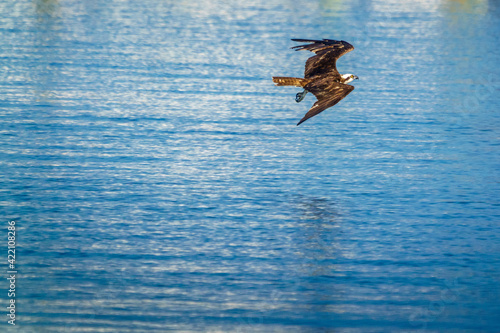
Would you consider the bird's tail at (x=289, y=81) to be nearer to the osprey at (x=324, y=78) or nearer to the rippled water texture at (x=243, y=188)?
the osprey at (x=324, y=78)

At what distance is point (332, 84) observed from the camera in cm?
2392

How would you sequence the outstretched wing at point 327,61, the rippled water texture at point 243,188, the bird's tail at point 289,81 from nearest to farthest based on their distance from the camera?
the rippled water texture at point 243,188 < the bird's tail at point 289,81 < the outstretched wing at point 327,61

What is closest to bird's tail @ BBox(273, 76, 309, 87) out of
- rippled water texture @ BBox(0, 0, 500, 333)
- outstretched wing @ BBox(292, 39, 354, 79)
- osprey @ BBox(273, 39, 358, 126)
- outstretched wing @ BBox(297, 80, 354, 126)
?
osprey @ BBox(273, 39, 358, 126)

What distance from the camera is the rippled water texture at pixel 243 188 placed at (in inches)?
742

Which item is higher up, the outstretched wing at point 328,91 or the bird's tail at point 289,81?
the bird's tail at point 289,81

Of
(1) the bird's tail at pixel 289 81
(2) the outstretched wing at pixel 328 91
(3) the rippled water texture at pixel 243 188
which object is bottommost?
(3) the rippled water texture at pixel 243 188

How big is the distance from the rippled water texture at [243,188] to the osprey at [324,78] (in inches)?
122

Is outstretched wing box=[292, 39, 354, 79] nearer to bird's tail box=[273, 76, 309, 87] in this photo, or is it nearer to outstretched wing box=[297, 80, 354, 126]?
bird's tail box=[273, 76, 309, 87]

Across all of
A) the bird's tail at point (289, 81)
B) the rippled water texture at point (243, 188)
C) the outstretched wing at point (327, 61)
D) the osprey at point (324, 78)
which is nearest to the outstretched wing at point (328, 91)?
the osprey at point (324, 78)

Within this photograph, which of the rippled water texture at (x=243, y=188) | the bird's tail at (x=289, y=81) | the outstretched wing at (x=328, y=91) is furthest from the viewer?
the outstretched wing at (x=328, y=91)

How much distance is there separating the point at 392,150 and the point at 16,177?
1238 centimetres

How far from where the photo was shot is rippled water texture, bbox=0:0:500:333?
18.9 meters

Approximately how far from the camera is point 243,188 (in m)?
25.3

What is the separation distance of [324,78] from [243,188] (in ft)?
13.3
